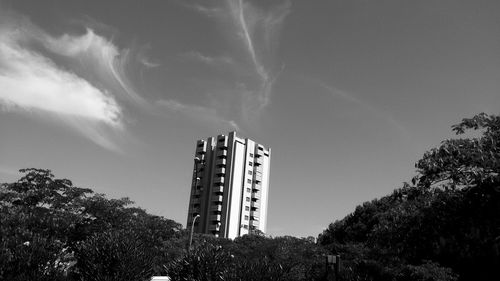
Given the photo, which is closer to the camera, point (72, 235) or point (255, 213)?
point (72, 235)

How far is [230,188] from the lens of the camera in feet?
334

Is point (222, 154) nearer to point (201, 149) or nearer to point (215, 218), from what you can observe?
point (201, 149)

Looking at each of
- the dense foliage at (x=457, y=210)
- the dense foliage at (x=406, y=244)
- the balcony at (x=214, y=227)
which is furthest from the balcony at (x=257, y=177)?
the dense foliage at (x=457, y=210)

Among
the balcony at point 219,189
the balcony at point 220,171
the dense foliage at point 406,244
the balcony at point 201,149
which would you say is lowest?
the dense foliage at point 406,244

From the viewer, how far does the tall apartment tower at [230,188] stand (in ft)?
329

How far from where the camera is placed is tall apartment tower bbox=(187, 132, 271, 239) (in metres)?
100

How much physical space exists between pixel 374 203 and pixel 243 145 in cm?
5622

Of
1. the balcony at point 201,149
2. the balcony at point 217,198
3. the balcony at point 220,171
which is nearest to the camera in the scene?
the balcony at point 217,198

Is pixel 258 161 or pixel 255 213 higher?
pixel 258 161

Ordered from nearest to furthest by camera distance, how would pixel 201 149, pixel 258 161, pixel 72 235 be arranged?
pixel 72 235, pixel 258 161, pixel 201 149

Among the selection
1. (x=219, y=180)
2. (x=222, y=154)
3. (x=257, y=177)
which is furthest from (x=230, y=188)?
(x=257, y=177)

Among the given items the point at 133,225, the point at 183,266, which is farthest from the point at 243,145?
the point at 183,266

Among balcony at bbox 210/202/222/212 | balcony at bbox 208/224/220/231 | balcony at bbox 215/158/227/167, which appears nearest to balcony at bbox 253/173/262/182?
balcony at bbox 215/158/227/167

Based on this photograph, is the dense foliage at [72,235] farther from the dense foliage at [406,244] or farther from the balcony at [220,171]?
the balcony at [220,171]
